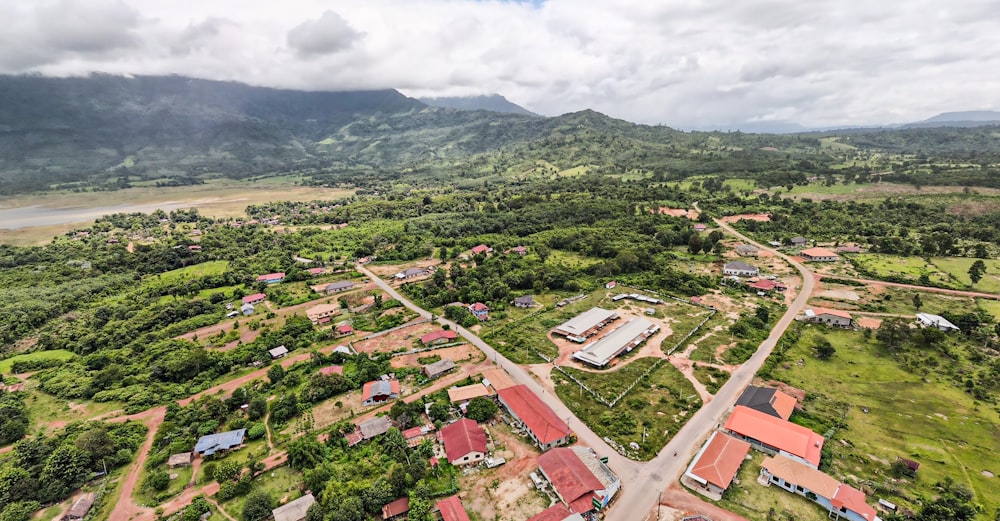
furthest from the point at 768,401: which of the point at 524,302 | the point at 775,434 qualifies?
the point at 524,302

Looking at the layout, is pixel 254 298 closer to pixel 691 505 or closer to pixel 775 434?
pixel 691 505

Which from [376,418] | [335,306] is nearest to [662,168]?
[335,306]

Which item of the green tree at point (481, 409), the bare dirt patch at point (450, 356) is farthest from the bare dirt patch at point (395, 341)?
the green tree at point (481, 409)

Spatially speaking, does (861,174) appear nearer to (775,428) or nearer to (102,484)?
(775,428)

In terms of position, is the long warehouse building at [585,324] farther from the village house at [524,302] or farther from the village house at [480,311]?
the village house at [480,311]

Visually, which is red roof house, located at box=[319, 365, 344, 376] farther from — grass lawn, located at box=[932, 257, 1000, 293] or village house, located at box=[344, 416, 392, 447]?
grass lawn, located at box=[932, 257, 1000, 293]

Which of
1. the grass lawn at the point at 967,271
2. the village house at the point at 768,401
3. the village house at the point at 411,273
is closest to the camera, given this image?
the village house at the point at 768,401

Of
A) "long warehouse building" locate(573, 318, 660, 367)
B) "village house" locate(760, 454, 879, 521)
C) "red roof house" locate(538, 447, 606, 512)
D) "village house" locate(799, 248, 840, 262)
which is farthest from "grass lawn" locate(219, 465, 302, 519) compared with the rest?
"village house" locate(799, 248, 840, 262)
